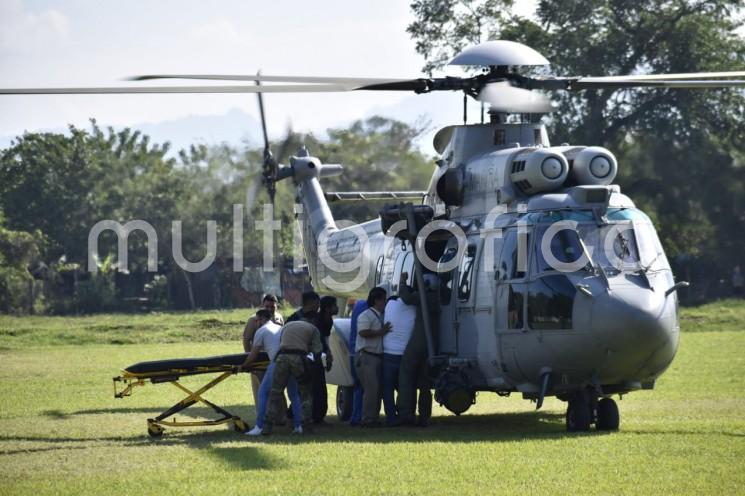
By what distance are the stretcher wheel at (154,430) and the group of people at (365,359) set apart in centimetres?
116

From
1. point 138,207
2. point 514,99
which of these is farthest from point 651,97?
point 514,99

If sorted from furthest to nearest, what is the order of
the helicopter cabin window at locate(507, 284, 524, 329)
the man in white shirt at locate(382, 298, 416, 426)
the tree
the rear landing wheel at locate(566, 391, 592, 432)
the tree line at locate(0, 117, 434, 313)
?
the tree line at locate(0, 117, 434, 313) < the tree < the man in white shirt at locate(382, 298, 416, 426) < the rear landing wheel at locate(566, 391, 592, 432) < the helicopter cabin window at locate(507, 284, 524, 329)

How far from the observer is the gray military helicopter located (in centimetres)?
1453

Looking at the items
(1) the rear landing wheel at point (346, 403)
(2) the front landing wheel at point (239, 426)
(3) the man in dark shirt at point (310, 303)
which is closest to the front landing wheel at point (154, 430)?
(2) the front landing wheel at point (239, 426)

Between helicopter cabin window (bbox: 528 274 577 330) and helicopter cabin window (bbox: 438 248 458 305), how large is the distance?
6.02ft

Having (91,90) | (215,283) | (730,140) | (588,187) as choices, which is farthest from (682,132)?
(91,90)

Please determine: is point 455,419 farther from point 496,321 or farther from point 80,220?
point 80,220

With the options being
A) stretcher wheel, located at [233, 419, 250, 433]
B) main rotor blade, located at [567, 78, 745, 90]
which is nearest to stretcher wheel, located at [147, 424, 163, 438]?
stretcher wheel, located at [233, 419, 250, 433]

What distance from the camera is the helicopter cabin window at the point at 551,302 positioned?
47.8ft

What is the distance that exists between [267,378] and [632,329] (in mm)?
4572

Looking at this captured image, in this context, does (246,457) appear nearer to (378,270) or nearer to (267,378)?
(267,378)

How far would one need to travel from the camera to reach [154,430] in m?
15.9

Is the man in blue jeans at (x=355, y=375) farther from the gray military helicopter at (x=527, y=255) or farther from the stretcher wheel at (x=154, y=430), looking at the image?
the stretcher wheel at (x=154, y=430)

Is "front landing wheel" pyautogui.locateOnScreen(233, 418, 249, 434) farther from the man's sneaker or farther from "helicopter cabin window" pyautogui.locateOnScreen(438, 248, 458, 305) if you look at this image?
"helicopter cabin window" pyautogui.locateOnScreen(438, 248, 458, 305)
